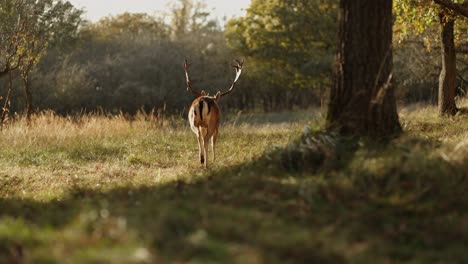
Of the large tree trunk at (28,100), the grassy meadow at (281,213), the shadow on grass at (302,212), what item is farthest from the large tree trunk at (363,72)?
the large tree trunk at (28,100)

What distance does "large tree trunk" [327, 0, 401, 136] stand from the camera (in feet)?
28.2

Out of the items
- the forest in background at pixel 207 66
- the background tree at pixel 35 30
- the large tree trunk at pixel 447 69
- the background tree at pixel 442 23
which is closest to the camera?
the background tree at pixel 442 23

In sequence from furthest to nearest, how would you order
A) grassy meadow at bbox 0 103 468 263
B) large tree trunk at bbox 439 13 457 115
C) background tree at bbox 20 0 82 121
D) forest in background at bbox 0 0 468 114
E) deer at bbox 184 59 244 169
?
forest in background at bbox 0 0 468 114 < large tree trunk at bbox 439 13 457 115 < background tree at bbox 20 0 82 121 < deer at bbox 184 59 244 169 < grassy meadow at bbox 0 103 468 263

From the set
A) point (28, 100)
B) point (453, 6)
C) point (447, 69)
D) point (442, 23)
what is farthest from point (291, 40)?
point (453, 6)

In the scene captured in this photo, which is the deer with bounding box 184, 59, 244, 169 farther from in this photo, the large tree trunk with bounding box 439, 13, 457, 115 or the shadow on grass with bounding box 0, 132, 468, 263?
the large tree trunk with bounding box 439, 13, 457, 115

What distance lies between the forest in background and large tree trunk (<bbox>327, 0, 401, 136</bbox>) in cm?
2391

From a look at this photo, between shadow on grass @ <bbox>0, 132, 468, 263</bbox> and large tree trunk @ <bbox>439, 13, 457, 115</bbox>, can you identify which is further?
large tree trunk @ <bbox>439, 13, 457, 115</bbox>

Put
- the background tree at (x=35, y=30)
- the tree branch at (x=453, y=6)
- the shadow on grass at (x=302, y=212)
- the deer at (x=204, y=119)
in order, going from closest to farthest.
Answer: the shadow on grass at (x=302, y=212)
the deer at (x=204, y=119)
the tree branch at (x=453, y=6)
the background tree at (x=35, y=30)

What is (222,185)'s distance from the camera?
6863 millimetres

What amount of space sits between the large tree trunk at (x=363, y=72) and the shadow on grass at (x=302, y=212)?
69 cm

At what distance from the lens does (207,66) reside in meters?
42.0

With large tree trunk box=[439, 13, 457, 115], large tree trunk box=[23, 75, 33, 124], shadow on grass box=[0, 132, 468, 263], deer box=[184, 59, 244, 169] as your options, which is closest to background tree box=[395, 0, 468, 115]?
large tree trunk box=[439, 13, 457, 115]

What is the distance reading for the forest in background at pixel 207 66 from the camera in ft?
114

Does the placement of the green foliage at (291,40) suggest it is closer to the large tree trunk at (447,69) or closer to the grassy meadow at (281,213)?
the large tree trunk at (447,69)
